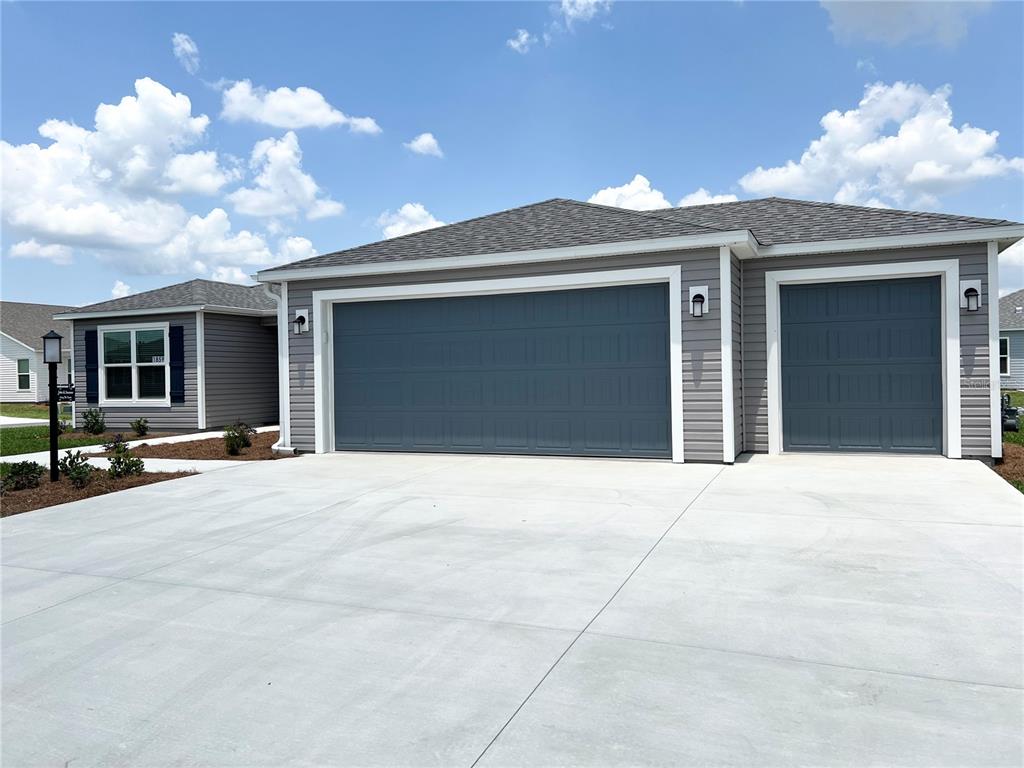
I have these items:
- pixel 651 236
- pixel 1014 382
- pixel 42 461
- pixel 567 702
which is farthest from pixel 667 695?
pixel 1014 382

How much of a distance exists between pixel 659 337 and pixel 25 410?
25.5 meters

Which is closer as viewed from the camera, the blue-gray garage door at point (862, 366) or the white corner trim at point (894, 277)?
the white corner trim at point (894, 277)

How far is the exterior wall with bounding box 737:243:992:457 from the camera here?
30.0ft

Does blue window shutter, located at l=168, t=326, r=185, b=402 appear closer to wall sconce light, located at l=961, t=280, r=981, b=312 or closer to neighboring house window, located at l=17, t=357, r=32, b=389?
wall sconce light, located at l=961, t=280, r=981, b=312

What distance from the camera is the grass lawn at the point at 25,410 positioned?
22.8 meters

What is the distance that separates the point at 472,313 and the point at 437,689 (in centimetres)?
807

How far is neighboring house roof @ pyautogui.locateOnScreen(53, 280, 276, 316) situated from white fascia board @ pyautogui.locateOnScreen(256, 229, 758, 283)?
5.08 meters

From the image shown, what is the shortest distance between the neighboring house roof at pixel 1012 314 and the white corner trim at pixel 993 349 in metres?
23.0

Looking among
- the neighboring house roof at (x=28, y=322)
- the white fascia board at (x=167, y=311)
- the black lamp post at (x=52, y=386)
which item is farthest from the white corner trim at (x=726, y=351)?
the neighboring house roof at (x=28, y=322)

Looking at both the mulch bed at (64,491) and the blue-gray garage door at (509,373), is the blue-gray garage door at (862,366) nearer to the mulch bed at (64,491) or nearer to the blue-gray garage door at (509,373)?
the blue-gray garage door at (509,373)

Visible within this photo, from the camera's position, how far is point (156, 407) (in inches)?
623

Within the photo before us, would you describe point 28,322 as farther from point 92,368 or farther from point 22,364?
point 92,368

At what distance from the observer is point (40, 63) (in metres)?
11.5

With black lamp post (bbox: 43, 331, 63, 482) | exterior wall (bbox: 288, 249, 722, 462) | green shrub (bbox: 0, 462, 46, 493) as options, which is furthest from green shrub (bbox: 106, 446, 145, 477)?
exterior wall (bbox: 288, 249, 722, 462)
